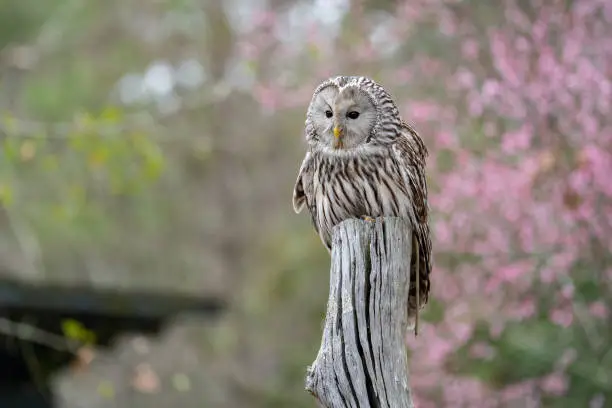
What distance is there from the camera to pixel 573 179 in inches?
212

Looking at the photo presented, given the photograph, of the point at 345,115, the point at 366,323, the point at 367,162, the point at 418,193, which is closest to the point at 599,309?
the point at 418,193

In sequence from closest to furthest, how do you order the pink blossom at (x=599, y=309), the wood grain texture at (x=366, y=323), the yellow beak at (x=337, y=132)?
1. the wood grain texture at (x=366, y=323)
2. the yellow beak at (x=337, y=132)
3. the pink blossom at (x=599, y=309)

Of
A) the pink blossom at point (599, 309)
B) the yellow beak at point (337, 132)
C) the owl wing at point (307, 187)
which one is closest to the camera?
the yellow beak at point (337, 132)

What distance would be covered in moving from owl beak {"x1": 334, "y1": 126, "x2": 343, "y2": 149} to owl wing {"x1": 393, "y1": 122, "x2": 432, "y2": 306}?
0.20m

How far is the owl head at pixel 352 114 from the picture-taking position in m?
3.22

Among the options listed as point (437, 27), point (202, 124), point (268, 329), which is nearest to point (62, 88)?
point (202, 124)

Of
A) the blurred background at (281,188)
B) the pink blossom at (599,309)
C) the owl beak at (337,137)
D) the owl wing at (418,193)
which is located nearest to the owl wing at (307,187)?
the owl beak at (337,137)

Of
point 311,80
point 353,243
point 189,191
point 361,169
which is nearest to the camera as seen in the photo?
point 353,243

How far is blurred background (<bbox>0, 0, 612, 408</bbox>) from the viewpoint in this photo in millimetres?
5566

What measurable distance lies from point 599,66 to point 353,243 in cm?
328

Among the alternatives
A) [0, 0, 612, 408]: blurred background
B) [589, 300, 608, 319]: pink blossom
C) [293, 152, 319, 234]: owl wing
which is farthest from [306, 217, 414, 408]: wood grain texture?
[589, 300, 608, 319]: pink blossom

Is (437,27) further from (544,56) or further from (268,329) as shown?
(268,329)

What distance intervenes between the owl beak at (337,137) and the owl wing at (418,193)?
0.20m

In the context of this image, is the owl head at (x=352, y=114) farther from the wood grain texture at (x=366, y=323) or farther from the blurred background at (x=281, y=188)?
the blurred background at (x=281, y=188)
